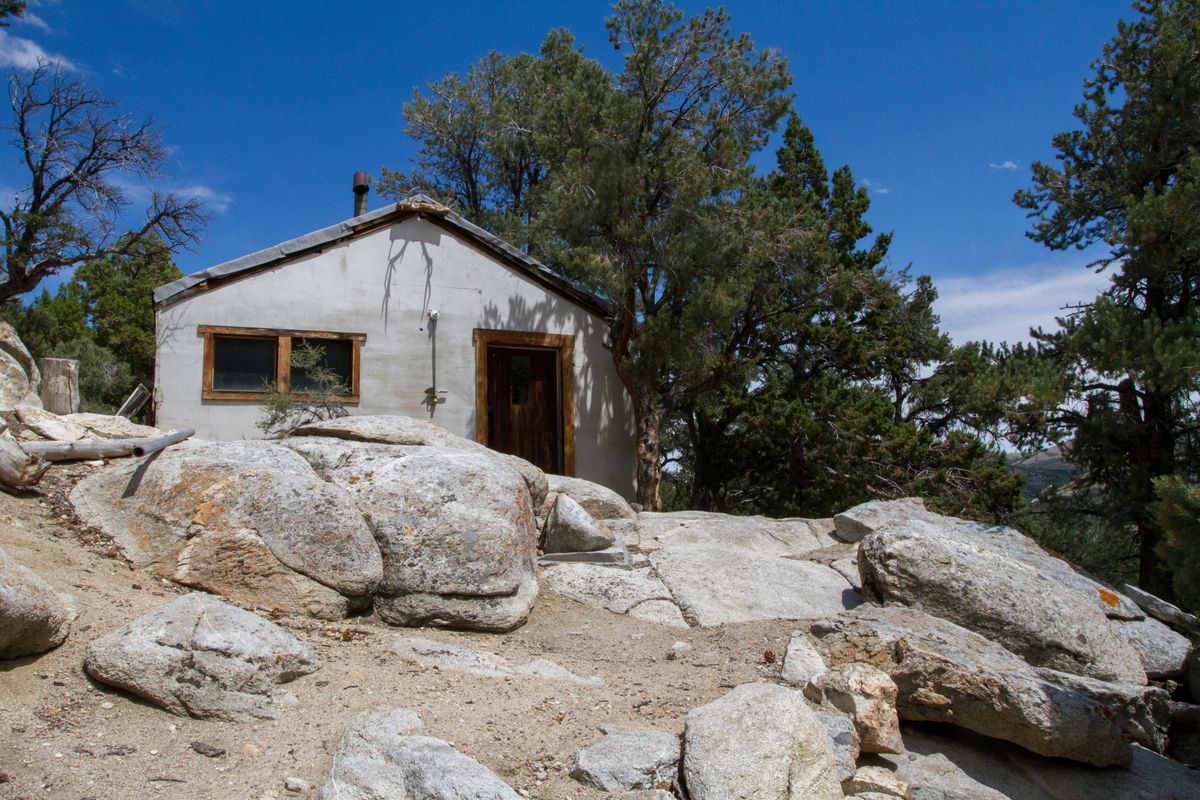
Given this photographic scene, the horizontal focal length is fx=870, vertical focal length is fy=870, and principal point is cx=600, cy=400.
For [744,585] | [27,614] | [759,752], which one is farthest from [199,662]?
[744,585]

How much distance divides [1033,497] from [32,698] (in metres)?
16.5

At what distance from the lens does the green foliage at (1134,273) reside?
41.4 feet

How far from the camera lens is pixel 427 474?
757 centimetres

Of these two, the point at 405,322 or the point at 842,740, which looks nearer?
the point at 842,740

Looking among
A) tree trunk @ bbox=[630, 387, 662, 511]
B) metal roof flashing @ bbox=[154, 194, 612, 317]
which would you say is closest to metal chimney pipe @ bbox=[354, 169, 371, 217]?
metal roof flashing @ bbox=[154, 194, 612, 317]

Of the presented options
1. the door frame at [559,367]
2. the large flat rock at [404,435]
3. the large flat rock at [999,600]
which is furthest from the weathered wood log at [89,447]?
the large flat rock at [999,600]

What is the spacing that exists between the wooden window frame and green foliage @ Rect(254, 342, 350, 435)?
10 centimetres

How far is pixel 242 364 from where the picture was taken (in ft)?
38.9

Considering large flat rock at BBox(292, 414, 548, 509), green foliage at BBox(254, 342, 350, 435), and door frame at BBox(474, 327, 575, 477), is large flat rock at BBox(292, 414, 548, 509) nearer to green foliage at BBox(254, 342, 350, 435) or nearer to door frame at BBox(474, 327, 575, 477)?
green foliage at BBox(254, 342, 350, 435)

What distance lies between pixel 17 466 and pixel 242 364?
5.06 m

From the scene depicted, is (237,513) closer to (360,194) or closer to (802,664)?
(802,664)

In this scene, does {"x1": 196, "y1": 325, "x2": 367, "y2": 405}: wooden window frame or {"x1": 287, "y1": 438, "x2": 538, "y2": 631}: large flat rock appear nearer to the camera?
{"x1": 287, "y1": 438, "x2": 538, "y2": 631}: large flat rock

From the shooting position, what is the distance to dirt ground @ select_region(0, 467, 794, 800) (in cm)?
420

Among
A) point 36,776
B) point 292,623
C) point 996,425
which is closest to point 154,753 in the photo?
point 36,776
